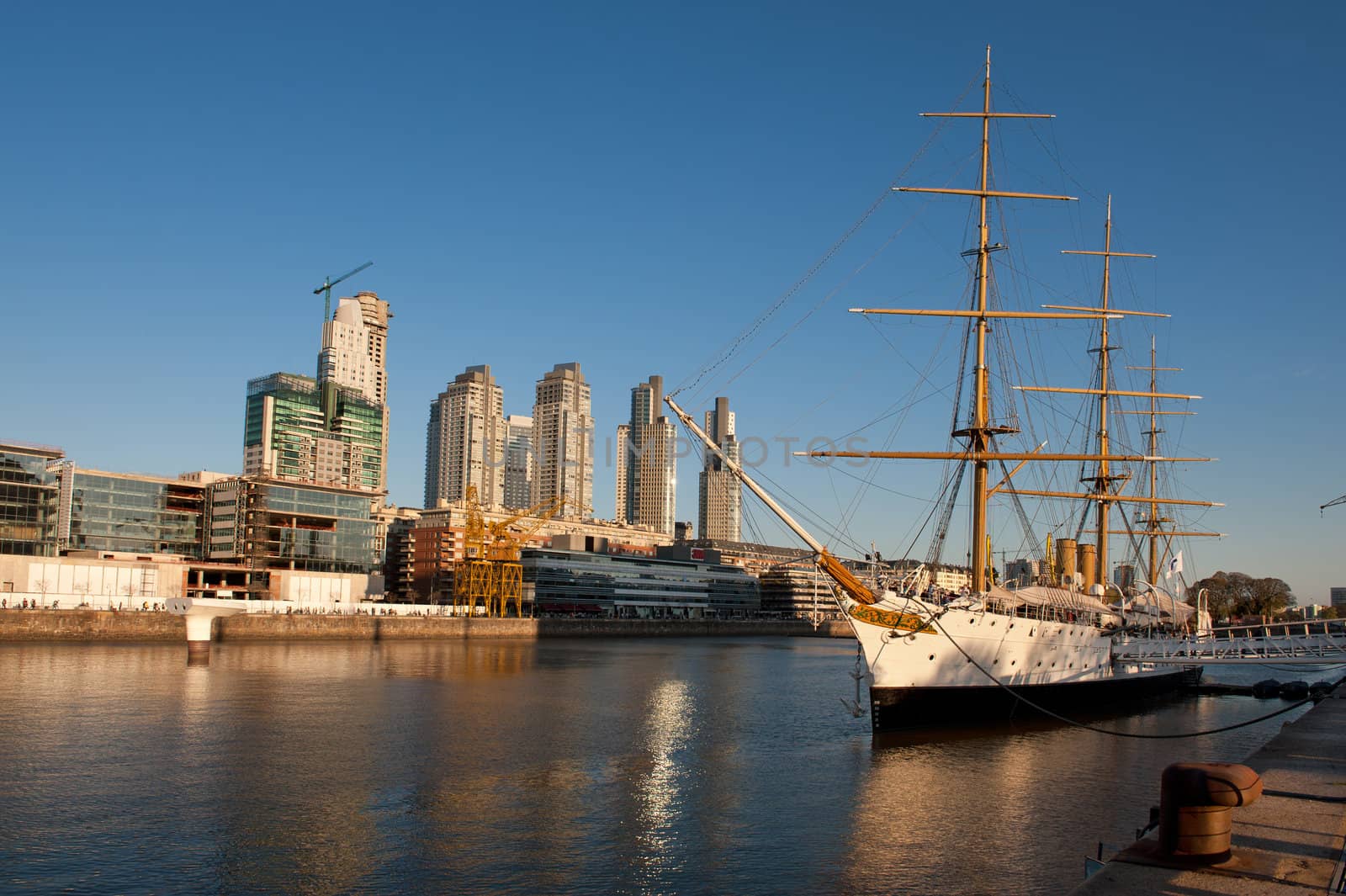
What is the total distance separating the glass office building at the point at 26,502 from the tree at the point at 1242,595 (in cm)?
14393

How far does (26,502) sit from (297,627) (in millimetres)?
32894

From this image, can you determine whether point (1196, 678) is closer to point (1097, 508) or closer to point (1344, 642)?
point (1097, 508)

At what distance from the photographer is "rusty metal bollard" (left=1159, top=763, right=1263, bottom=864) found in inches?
493

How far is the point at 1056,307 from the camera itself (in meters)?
67.1

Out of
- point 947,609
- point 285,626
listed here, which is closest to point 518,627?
point 285,626

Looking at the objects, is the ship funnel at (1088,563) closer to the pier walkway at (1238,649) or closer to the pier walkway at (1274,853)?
the pier walkway at (1238,649)

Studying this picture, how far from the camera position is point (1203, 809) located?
12570 mm

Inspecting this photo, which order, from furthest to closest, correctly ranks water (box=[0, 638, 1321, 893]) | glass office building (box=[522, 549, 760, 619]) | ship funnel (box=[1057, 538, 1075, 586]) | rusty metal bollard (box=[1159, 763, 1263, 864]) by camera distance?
glass office building (box=[522, 549, 760, 619])
ship funnel (box=[1057, 538, 1075, 586])
water (box=[0, 638, 1321, 893])
rusty metal bollard (box=[1159, 763, 1263, 864])

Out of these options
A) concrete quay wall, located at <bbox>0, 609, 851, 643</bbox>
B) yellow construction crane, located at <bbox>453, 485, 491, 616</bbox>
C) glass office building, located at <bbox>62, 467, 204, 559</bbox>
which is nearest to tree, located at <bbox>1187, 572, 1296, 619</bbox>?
concrete quay wall, located at <bbox>0, 609, 851, 643</bbox>

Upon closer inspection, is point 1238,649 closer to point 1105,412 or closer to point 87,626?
point 1105,412

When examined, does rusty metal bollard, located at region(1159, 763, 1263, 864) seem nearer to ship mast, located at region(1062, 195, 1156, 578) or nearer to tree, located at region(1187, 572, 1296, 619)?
ship mast, located at region(1062, 195, 1156, 578)

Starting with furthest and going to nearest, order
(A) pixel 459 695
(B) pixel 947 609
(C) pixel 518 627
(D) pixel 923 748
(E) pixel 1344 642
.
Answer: (C) pixel 518 627 → (A) pixel 459 695 → (E) pixel 1344 642 → (B) pixel 947 609 → (D) pixel 923 748

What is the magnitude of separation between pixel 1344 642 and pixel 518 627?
347ft

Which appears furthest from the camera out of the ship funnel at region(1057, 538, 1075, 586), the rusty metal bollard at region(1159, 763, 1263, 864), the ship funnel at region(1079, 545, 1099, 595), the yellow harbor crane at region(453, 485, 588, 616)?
the yellow harbor crane at region(453, 485, 588, 616)
